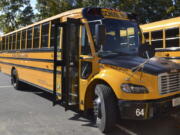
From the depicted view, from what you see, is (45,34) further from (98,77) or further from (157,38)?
(157,38)

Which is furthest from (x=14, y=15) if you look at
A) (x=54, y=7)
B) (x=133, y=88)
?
(x=133, y=88)

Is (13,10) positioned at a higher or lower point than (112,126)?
higher

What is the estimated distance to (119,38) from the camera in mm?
5270

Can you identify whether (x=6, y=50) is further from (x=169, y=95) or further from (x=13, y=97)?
(x=169, y=95)

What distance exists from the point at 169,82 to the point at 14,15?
29.9 m

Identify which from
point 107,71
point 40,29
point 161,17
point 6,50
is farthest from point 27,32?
point 161,17

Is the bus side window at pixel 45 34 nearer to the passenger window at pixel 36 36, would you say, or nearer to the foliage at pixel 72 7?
the passenger window at pixel 36 36

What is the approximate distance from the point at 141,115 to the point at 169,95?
2.11ft

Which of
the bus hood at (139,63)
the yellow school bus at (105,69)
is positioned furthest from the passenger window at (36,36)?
the bus hood at (139,63)

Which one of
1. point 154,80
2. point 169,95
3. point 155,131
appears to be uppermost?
point 154,80

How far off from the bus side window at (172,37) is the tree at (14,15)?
25.2 meters

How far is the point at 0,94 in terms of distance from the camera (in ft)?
29.5

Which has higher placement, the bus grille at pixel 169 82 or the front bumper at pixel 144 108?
the bus grille at pixel 169 82

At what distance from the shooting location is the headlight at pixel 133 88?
420 cm
